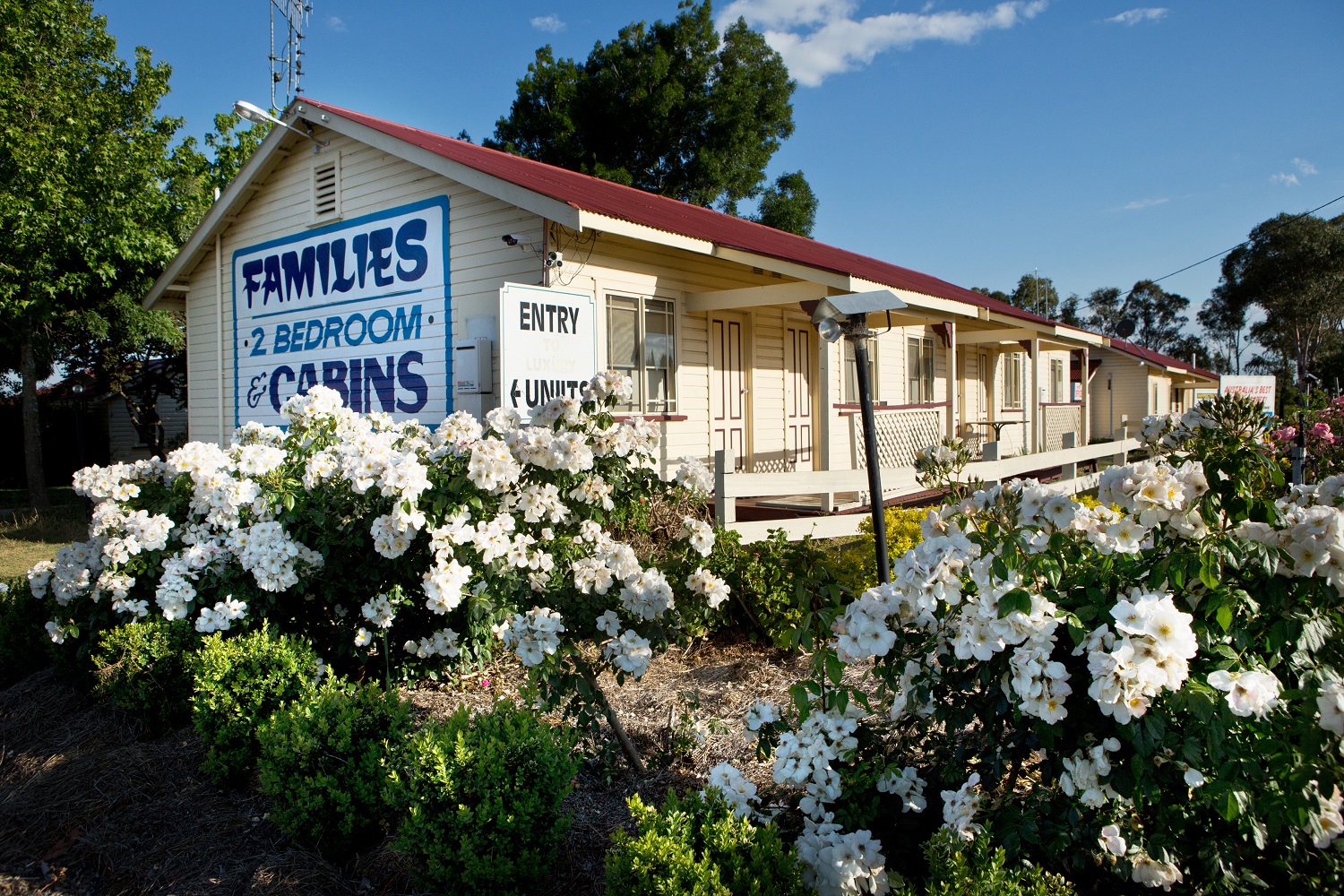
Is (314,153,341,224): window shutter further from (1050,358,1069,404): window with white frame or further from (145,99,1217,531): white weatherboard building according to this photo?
(1050,358,1069,404): window with white frame

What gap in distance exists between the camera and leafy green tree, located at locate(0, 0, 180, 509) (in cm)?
1292

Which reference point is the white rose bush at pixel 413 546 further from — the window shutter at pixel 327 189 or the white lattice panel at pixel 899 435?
the white lattice panel at pixel 899 435

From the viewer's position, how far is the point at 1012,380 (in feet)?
73.3

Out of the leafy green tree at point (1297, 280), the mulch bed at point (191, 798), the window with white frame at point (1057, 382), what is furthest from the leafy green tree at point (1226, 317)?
the mulch bed at point (191, 798)

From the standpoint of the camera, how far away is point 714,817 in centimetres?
238

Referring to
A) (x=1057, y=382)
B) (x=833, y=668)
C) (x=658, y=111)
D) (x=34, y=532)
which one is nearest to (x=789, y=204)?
(x=658, y=111)

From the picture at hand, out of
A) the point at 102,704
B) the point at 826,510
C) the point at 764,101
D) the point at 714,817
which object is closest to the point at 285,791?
the point at 714,817

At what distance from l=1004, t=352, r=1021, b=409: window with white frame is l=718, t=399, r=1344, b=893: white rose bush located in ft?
67.8

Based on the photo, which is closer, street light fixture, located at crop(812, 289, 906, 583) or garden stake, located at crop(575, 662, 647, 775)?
garden stake, located at crop(575, 662, 647, 775)

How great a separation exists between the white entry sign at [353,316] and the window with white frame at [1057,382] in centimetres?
2139

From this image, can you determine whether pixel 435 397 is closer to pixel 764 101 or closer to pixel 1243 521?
pixel 1243 521

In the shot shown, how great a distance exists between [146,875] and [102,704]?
1884 millimetres

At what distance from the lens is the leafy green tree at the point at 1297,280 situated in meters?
39.4

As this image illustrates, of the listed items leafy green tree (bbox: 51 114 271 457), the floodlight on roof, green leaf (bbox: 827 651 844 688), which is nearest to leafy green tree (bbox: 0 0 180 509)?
leafy green tree (bbox: 51 114 271 457)
